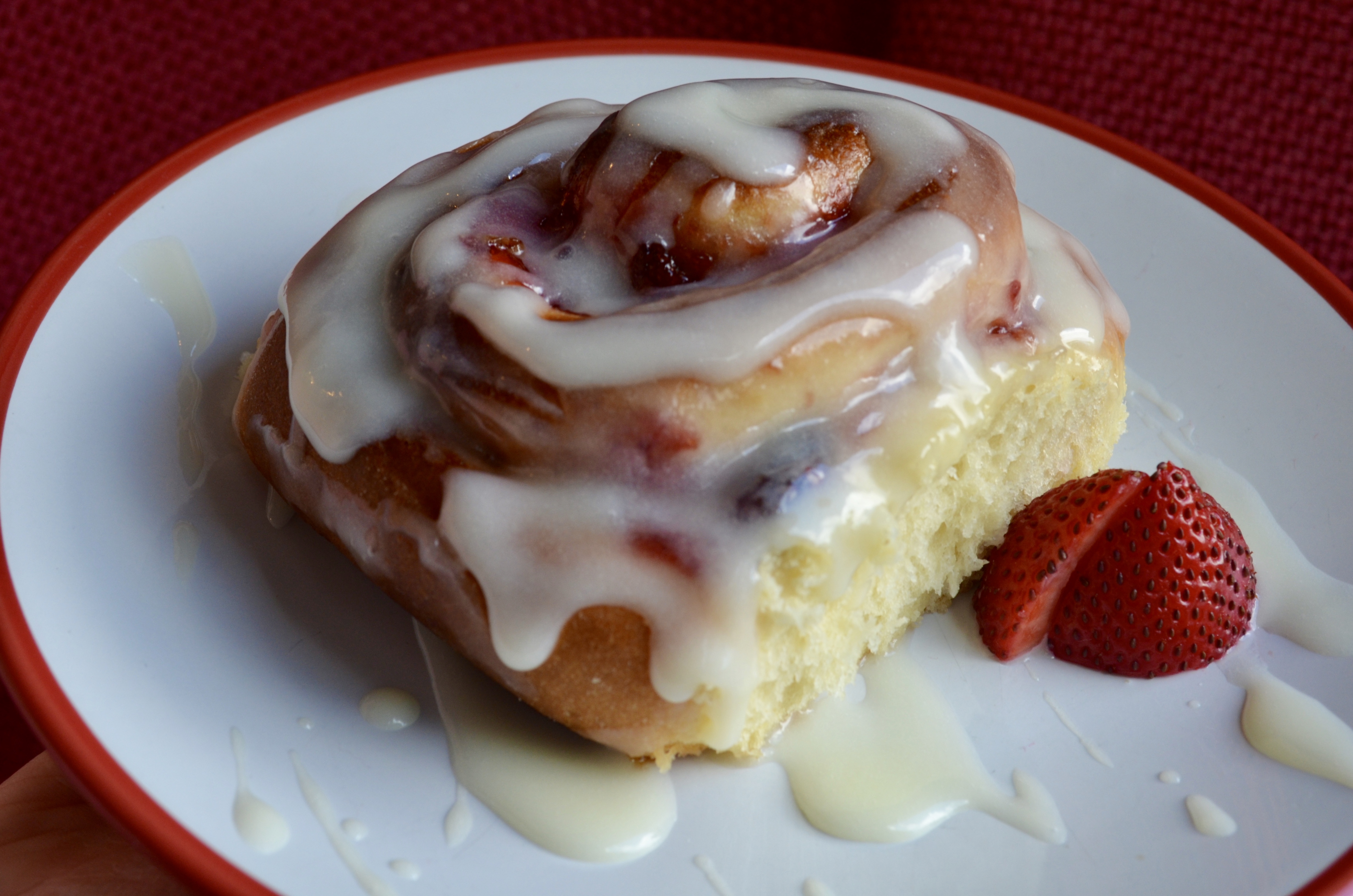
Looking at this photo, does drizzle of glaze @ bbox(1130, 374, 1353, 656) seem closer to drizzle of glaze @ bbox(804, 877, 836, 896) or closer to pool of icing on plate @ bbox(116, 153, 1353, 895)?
Result: pool of icing on plate @ bbox(116, 153, 1353, 895)

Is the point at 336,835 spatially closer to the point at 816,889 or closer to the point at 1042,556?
the point at 816,889

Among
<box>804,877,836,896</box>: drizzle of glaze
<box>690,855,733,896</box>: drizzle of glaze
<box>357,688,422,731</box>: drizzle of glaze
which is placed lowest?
<box>804,877,836,896</box>: drizzle of glaze

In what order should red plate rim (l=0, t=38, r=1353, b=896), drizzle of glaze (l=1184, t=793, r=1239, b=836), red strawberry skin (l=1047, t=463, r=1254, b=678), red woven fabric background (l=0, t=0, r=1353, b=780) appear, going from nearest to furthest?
red plate rim (l=0, t=38, r=1353, b=896)
drizzle of glaze (l=1184, t=793, r=1239, b=836)
red strawberry skin (l=1047, t=463, r=1254, b=678)
red woven fabric background (l=0, t=0, r=1353, b=780)

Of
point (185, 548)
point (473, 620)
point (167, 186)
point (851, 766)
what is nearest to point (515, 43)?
point (167, 186)

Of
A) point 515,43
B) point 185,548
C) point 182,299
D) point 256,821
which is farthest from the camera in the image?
point 515,43

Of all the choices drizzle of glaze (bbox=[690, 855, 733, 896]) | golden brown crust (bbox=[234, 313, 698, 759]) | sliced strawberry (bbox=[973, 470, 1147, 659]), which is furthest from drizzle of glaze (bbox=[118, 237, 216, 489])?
sliced strawberry (bbox=[973, 470, 1147, 659])

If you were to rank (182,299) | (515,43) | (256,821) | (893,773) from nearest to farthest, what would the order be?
(256,821) < (893,773) < (182,299) < (515,43)
